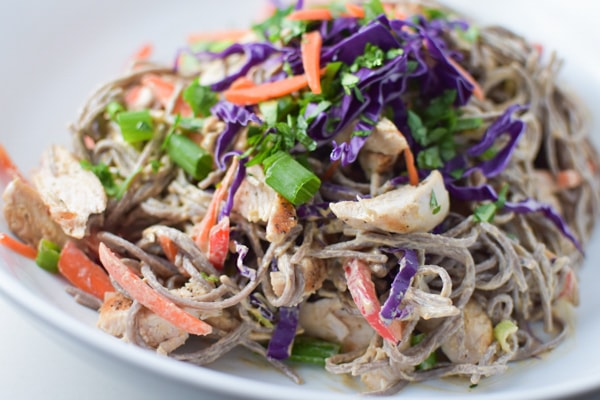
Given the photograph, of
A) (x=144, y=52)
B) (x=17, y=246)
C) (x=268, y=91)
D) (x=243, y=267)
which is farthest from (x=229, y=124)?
(x=144, y=52)

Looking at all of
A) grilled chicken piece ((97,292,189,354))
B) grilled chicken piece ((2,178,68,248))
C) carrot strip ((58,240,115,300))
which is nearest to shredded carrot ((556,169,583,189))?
grilled chicken piece ((97,292,189,354))

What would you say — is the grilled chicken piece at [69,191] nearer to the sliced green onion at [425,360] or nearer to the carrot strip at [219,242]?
the carrot strip at [219,242]

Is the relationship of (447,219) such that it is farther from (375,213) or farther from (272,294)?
(272,294)

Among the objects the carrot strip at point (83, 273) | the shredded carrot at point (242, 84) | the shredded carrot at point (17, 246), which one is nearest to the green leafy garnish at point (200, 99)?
the shredded carrot at point (242, 84)

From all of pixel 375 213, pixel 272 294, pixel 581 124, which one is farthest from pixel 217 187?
pixel 581 124

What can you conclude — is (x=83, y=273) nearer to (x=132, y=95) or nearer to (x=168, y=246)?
(x=168, y=246)
